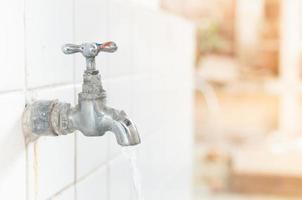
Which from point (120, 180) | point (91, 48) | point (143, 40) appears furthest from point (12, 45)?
point (143, 40)

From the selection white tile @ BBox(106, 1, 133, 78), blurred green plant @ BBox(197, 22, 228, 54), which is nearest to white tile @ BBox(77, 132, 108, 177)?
white tile @ BBox(106, 1, 133, 78)

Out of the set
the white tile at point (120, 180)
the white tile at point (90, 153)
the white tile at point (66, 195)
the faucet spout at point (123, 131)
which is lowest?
the white tile at point (120, 180)

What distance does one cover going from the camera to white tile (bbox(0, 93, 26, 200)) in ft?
1.64

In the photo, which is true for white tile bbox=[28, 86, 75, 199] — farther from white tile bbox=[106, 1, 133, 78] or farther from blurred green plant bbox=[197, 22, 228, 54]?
blurred green plant bbox=[197, 22, 228, 54]

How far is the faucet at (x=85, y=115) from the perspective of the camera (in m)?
0.52

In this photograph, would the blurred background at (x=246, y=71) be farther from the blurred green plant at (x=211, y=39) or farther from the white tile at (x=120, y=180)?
the white tile at (x=120, y=180)

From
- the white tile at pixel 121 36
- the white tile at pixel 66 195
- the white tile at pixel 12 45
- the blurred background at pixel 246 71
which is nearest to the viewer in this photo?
the white tile at pixel 12 45

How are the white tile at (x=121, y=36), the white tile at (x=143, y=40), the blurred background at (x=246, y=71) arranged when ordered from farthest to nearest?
the blurred background at (x=246, y=71) < the white tile at (x=143, y=40) < the white tile at (x=121, y=36)

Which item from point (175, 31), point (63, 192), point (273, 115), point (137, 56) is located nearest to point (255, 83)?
point (273, 115)

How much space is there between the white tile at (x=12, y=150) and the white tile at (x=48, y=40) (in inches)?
1.4

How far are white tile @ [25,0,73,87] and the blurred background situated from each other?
2.66 metres

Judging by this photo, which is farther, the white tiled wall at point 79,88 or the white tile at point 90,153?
the white tile at point 90,153

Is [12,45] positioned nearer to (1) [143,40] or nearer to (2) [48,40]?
(2) [48,40]

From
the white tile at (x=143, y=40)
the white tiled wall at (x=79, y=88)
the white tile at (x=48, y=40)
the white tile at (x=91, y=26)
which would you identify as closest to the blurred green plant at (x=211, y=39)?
the white tiled wall at (x=79, y=88)
